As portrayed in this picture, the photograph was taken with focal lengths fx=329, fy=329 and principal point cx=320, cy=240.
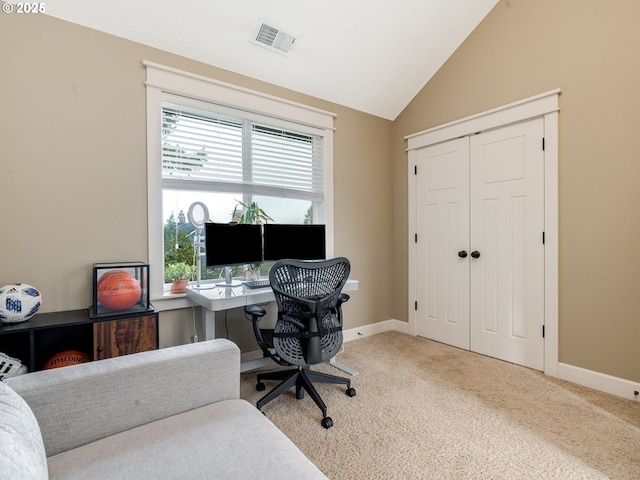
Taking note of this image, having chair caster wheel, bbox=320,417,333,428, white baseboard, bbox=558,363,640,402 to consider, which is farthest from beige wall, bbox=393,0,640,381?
chair caster wheel, bbox=320,417,333,428

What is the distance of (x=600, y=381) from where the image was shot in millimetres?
2381

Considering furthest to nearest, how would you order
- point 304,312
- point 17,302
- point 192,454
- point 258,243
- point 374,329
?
point 374,329
point 258,243
point 304,312
point 17,302
point 192,454

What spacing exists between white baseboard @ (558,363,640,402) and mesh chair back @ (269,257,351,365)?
191 cm

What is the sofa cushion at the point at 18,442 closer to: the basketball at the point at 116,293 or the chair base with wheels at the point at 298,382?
the basketball at the point at 116,293

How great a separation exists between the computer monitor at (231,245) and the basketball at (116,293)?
54 centimetres

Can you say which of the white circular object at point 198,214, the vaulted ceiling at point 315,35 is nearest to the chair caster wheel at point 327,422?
the white circular object at point 198,214

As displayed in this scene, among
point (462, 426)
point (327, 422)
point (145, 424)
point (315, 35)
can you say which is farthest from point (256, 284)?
point (315, 35)

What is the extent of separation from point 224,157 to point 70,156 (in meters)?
1.08

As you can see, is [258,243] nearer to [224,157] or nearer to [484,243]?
[224,157]

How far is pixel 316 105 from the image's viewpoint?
11.0 feet

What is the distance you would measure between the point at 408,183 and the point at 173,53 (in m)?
2.60

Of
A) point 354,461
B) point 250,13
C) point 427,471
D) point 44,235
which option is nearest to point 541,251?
point 427,471

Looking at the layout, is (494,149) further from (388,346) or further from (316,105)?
(388,346)

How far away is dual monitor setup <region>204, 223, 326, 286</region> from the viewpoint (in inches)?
98.4
